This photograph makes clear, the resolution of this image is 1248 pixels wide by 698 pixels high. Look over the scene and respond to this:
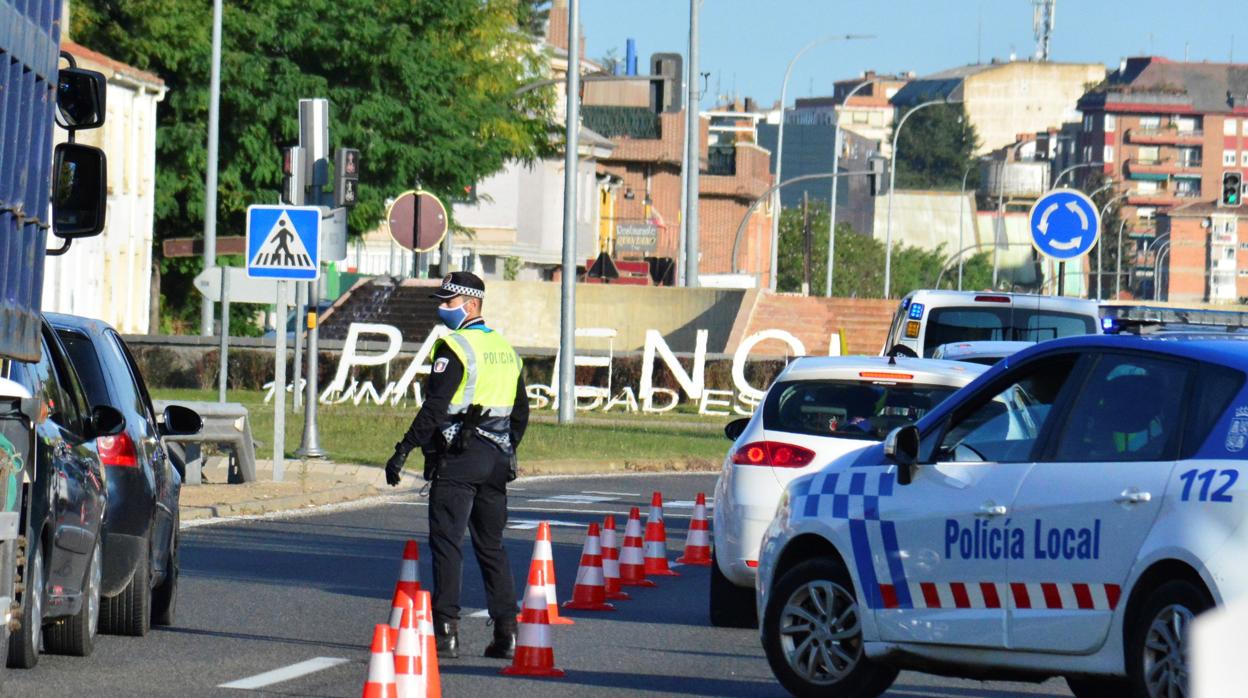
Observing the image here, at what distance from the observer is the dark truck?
25.1 ft

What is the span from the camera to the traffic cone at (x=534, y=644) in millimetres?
10398

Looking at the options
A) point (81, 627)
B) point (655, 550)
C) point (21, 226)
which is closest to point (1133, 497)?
point (21, 226)

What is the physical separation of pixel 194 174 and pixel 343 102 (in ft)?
11.8

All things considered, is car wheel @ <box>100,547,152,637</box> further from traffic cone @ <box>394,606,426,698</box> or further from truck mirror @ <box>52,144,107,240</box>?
traffic cone @ <box>394,606,426,698</box>

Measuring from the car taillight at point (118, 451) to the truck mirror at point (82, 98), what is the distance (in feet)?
6.67

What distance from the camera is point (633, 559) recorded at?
15062 millimetres

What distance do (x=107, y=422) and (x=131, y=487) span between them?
73 centimetres

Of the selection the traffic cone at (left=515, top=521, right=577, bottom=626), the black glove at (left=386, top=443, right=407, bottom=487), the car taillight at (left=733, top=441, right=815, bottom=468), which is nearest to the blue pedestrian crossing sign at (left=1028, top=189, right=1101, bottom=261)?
the car taillight at (left=733, top=441, right=815, bottom=468)

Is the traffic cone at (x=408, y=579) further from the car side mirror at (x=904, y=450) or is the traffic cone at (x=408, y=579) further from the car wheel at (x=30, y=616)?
the car side mirror at (x=904, y=450)

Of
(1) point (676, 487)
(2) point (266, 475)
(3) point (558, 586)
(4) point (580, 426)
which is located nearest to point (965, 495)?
(3) point (558, 586)

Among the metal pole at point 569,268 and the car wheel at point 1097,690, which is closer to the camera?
the car wheel at point 1097,690

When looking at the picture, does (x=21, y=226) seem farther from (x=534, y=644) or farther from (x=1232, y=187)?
(x=1232, y=187)

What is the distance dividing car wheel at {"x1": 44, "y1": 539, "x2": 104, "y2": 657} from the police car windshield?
12.4 meters

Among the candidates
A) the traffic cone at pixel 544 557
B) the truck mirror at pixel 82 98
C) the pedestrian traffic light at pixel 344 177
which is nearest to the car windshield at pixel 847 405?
the traffic cone at pixel 544 557
